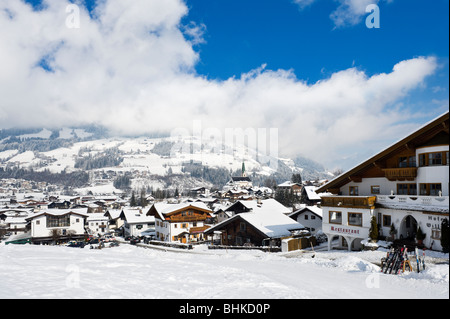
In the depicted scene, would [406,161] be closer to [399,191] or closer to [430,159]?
[430,159]

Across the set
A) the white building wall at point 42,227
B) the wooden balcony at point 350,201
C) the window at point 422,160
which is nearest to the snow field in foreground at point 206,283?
the window at point 422,160

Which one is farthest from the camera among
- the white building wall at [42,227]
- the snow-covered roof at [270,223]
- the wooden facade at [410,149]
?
the white building wall at [42,227]

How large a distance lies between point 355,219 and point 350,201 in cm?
148

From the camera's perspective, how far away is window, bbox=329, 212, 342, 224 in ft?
75.2

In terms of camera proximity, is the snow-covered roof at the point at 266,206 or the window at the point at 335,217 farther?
the snow-covered roof at the point at 266,206

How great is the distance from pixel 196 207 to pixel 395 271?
47.1 meters

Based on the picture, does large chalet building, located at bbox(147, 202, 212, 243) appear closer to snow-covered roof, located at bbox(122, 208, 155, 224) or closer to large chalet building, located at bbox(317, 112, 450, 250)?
snow-covered roof, located at bbox(122, 208, 155, 224)

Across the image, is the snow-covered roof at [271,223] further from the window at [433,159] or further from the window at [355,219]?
the window at [433,159]

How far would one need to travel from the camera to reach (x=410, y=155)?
8.18m

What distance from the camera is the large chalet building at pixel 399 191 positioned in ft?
20.9

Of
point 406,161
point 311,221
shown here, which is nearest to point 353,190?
point 406,161

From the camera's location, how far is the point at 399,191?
15367mm

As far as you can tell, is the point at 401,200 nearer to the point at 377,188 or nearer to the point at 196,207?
the point at 377,188
